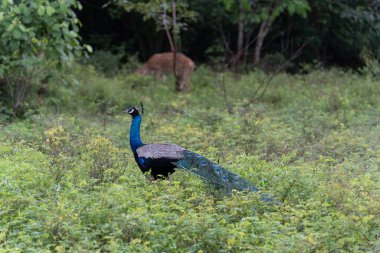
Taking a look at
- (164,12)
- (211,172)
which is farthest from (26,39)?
(211,172)

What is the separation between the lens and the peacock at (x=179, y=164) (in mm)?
6840

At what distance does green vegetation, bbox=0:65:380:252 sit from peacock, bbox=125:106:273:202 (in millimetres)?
111

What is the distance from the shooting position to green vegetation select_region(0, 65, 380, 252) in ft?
17.9

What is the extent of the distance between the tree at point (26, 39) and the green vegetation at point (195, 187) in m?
0.60

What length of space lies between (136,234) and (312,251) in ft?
4.02

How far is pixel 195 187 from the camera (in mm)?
6902

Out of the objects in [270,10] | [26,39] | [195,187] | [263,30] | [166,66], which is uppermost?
[26,39]

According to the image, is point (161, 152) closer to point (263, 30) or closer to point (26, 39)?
point (26, 39)

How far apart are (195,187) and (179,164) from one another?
18.4 inches

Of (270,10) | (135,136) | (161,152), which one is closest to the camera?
(161,152)

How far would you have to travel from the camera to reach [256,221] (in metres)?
5.85

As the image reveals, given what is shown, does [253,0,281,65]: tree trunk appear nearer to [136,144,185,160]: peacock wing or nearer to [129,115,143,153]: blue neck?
[129,115,143,153]: blue neck

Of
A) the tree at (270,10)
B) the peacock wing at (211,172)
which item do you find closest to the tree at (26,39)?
the peacock wing at (211,172)

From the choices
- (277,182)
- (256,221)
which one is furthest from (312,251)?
(277,182)
